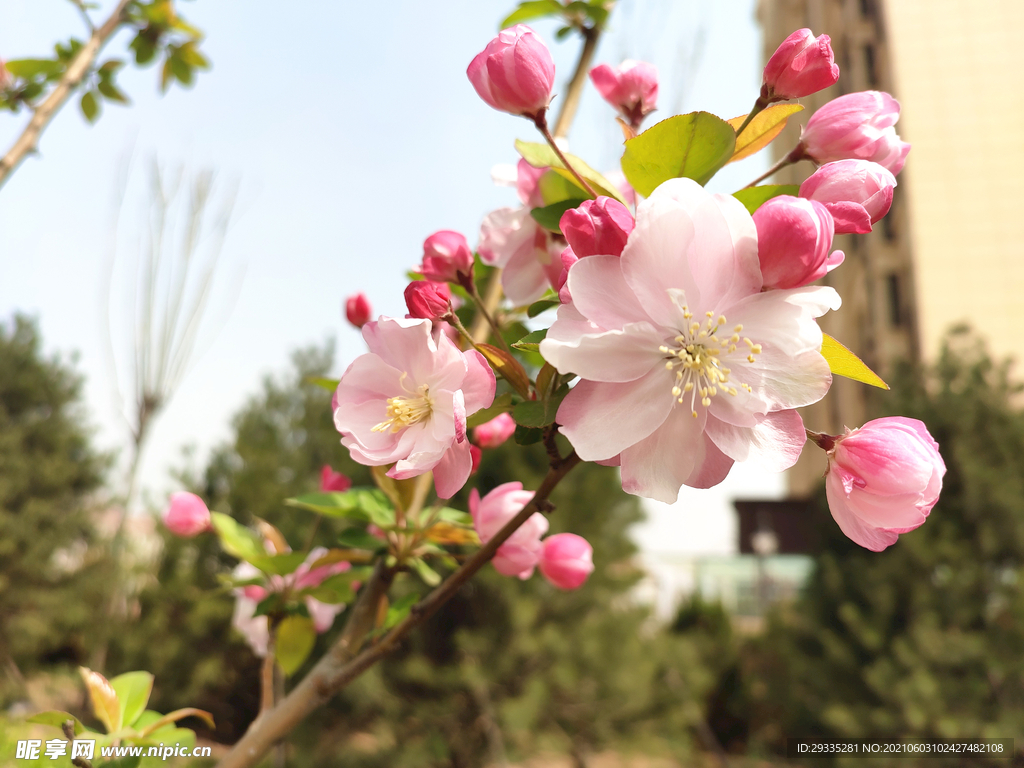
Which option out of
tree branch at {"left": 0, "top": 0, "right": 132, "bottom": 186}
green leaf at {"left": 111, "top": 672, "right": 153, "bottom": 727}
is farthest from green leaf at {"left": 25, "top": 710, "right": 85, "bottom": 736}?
tree branch at {"left": 0, "top": 0, "right": 132, "bottom": 186}

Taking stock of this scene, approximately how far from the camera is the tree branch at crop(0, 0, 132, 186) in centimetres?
98

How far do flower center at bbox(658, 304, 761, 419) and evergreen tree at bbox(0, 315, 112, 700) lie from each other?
4.44 m

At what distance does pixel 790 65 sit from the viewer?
1.52ft

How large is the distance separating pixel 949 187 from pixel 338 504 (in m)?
8.18

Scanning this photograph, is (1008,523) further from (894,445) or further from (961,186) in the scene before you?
(961,186)

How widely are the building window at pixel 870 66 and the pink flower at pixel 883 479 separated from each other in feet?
31.2

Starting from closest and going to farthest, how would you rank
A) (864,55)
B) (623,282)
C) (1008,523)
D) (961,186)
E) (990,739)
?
(623,282), (990,739), (1008,523), (961,186), (864,55)

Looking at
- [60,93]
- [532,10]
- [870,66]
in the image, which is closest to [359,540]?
[532,10]

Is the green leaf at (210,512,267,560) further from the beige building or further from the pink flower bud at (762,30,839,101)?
the beige building

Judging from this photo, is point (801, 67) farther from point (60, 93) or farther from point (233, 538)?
point (60, 93)

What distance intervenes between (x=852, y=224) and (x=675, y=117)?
0.40ft

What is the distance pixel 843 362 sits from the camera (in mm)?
384

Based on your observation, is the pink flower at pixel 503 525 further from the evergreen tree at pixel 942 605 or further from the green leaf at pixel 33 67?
the evergreen tree at pixel 942 605

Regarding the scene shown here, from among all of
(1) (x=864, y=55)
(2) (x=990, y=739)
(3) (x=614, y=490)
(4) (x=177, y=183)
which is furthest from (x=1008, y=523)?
(1) (x=864, y=55)
